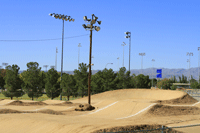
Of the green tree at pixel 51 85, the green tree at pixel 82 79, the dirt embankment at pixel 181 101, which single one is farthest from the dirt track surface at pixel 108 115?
the green tree at pixel 51 85

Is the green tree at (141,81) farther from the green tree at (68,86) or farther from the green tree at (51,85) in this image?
the green tree at (51,85)

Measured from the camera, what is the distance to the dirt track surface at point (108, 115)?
52.4ft

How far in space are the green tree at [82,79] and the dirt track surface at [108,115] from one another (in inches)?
272

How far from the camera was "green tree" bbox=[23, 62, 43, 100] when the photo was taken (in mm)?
54594

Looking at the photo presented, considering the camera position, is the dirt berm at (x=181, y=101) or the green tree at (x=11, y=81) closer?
the dirt berm at (x=181, y=101)

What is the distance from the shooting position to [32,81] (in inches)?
2154

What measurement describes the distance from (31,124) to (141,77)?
172 feet

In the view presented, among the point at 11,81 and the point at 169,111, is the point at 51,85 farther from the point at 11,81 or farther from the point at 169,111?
the point at 169,111

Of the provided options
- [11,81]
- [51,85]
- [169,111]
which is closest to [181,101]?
[169,111]

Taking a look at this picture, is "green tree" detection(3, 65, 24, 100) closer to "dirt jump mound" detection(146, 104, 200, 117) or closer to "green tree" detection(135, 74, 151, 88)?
"green tree" detection(135, 74, 151, 88)

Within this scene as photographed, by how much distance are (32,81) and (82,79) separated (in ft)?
39.1

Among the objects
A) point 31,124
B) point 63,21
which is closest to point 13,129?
point 31,124

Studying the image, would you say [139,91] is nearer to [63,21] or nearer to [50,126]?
[63,21]

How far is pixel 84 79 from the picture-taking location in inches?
2259
